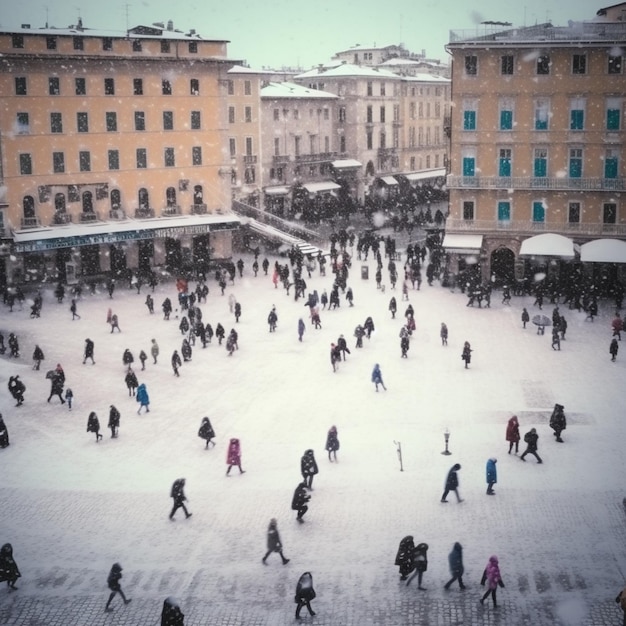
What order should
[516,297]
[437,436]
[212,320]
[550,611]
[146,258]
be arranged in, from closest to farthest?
[550,611]
[437,436]
[212,320]
[516,297]
[146,258]

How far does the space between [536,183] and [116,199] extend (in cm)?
2247

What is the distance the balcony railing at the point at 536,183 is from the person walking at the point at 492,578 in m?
30.1

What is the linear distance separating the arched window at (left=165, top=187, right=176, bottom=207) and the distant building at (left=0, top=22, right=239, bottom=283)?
0.20ft

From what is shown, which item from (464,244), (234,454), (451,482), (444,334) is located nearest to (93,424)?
(234,454)

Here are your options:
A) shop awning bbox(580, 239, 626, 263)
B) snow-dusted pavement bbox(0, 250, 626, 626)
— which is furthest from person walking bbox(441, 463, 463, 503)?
shop awning bbox(580, 239, 626, 263)

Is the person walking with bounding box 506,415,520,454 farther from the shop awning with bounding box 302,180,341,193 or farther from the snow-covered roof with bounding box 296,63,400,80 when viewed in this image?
the snow-covered roof with bounding box 296,63,400,80

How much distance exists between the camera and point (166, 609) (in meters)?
13.0

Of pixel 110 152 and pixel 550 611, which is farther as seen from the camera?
pixel 110 152

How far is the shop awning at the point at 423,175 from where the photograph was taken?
3080 inches

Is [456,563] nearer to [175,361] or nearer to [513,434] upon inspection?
[513,434]

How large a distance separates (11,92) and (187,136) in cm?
994

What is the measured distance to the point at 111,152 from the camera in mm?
45500

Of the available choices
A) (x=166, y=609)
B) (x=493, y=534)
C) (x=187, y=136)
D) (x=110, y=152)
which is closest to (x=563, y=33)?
(x=187, y=136)

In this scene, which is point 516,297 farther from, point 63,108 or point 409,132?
point 409,132
